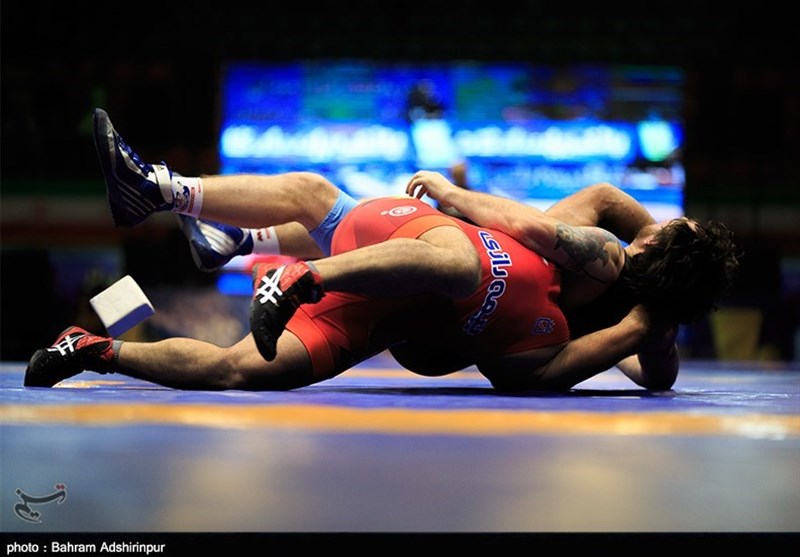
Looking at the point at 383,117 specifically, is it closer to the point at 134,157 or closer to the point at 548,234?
the point at 134,157

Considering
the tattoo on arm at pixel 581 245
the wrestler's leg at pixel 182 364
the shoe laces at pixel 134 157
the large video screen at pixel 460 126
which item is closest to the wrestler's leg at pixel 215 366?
the wrestler's leg at pixel 182 364

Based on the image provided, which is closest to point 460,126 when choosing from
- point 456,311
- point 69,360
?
point 456,311

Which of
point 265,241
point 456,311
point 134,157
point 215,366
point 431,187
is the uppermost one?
point 134,157

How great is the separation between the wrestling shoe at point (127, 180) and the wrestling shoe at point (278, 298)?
56 cm

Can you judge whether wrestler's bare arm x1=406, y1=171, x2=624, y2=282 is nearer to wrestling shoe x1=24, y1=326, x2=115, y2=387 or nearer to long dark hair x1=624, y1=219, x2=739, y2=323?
long dark hair x1=624, y1=219, x2=739, y2=323

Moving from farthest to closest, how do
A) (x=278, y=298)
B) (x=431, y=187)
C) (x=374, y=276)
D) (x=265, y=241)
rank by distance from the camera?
(x=265, y=241)
(x=431, y=187)
(x=374, y=276)
(x=278, y=298)

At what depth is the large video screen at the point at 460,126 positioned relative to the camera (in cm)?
797

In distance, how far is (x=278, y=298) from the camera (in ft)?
5.84

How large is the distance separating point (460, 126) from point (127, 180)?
6030 mm

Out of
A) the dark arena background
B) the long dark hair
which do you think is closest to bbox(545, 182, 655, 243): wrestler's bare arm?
the long dark hair

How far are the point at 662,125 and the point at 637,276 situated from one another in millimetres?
6216

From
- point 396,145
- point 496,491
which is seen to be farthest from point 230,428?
point 396,145

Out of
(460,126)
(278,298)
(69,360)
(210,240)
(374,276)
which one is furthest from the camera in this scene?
(460,126)

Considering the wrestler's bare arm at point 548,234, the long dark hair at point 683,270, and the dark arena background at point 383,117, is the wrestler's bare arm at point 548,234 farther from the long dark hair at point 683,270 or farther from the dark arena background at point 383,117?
the dark arena background at point 383,117
